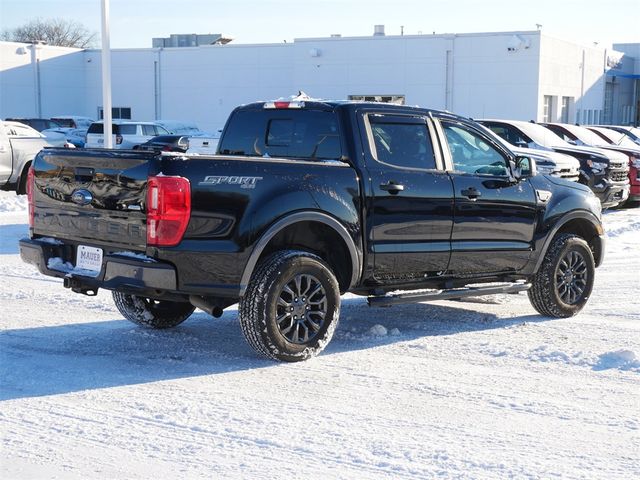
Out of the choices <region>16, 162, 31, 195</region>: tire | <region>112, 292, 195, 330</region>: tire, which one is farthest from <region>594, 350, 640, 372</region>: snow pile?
<region>16, 162, 31, 195</region>: tire

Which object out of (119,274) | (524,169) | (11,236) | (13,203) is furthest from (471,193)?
(13,203)

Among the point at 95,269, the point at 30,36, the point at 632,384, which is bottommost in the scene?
the point at 632,384

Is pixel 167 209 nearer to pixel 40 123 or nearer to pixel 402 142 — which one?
pixel 402 142

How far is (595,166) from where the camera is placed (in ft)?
60.1

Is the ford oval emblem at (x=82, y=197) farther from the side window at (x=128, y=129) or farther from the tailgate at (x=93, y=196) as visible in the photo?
the side window at (x=128, y=129)

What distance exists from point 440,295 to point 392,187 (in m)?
1.09

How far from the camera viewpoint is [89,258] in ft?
21.4

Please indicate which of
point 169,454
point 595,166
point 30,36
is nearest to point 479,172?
point 169,454

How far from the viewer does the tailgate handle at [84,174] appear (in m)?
6.48

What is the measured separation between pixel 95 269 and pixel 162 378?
3.02 feet

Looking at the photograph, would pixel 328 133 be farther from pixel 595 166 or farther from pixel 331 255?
pixel 595 166

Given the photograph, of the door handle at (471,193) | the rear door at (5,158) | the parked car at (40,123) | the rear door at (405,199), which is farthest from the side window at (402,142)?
the parked car at (40,123)

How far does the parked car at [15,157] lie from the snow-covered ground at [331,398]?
10065mm

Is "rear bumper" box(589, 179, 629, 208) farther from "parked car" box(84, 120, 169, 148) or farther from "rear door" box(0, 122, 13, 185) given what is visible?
"parked car" box(84, 120, 169, 148)
